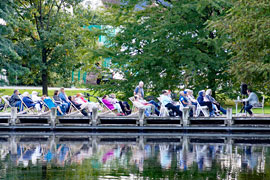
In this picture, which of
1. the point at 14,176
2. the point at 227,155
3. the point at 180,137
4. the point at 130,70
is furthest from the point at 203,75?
the point at 14,176

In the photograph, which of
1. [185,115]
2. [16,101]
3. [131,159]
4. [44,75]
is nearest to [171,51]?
[185,115]

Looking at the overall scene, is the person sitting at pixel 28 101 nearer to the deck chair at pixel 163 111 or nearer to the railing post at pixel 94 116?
the railing post at pixel 94 116

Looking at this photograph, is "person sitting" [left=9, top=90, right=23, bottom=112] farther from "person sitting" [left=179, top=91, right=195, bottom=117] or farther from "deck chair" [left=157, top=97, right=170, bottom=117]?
"person sitting" [left=179, top=91, right=195, bottom=117]

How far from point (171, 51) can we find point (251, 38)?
9.82 metres

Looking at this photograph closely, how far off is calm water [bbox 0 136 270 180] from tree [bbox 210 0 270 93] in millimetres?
4682

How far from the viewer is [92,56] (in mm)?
37250

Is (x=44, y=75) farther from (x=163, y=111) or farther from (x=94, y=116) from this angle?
(x=163, y=111)

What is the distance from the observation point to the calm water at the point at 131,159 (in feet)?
46.2

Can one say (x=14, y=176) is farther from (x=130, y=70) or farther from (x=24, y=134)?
(x=130, y=70)

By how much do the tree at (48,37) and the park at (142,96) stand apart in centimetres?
10

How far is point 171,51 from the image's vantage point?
118 ft

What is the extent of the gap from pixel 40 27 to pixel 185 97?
21435 millimetres

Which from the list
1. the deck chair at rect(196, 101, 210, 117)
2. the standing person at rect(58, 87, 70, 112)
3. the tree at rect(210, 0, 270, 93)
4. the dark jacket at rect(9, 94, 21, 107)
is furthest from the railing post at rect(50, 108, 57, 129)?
the tree at rect(210, 0, 270, 93)

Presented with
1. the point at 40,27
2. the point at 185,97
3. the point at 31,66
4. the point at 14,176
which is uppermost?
the point at 40,27
